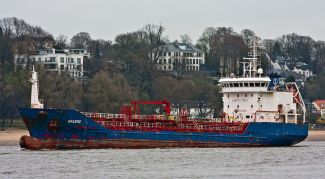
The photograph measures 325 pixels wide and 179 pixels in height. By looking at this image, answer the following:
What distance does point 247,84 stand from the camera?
75.3 metres

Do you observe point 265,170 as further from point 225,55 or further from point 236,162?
point 225,55

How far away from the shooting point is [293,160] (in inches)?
2437

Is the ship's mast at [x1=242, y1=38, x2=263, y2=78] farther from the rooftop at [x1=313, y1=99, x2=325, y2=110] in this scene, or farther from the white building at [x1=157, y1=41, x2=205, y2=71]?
the white building at [x1=157, y1=41, x2=205, y2=71]

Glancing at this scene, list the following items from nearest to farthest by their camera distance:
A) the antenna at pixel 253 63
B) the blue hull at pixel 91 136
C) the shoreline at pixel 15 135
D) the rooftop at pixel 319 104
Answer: the blue hull at pixel 91 136 → the antenna at pixel 253 63 → the shoreline at pixel 15 135 → the rooftop at pixel 319 104

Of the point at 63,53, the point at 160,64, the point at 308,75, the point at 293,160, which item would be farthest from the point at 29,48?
the point at 293,160

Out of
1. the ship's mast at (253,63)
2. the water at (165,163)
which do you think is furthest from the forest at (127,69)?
the water at (165,163)

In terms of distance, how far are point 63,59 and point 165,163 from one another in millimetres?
90194

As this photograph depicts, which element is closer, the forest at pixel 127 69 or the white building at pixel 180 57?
the forest at pixel 127 69

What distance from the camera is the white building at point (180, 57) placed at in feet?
495

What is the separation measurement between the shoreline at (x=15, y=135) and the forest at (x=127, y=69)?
6.43m

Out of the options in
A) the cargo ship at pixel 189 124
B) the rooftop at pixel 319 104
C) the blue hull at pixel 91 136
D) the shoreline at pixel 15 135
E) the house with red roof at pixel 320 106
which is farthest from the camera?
the rooftop at pixel 319 104

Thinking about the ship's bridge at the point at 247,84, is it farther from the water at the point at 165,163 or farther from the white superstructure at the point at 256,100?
the water at the point at 165,163

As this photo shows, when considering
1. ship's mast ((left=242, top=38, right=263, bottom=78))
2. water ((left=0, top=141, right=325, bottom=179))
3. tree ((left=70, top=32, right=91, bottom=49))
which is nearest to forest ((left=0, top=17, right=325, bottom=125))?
tree ((left=70, top=32, right=91, bottom=49))

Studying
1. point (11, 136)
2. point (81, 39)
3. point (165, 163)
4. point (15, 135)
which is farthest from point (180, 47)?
point (165, 163)
